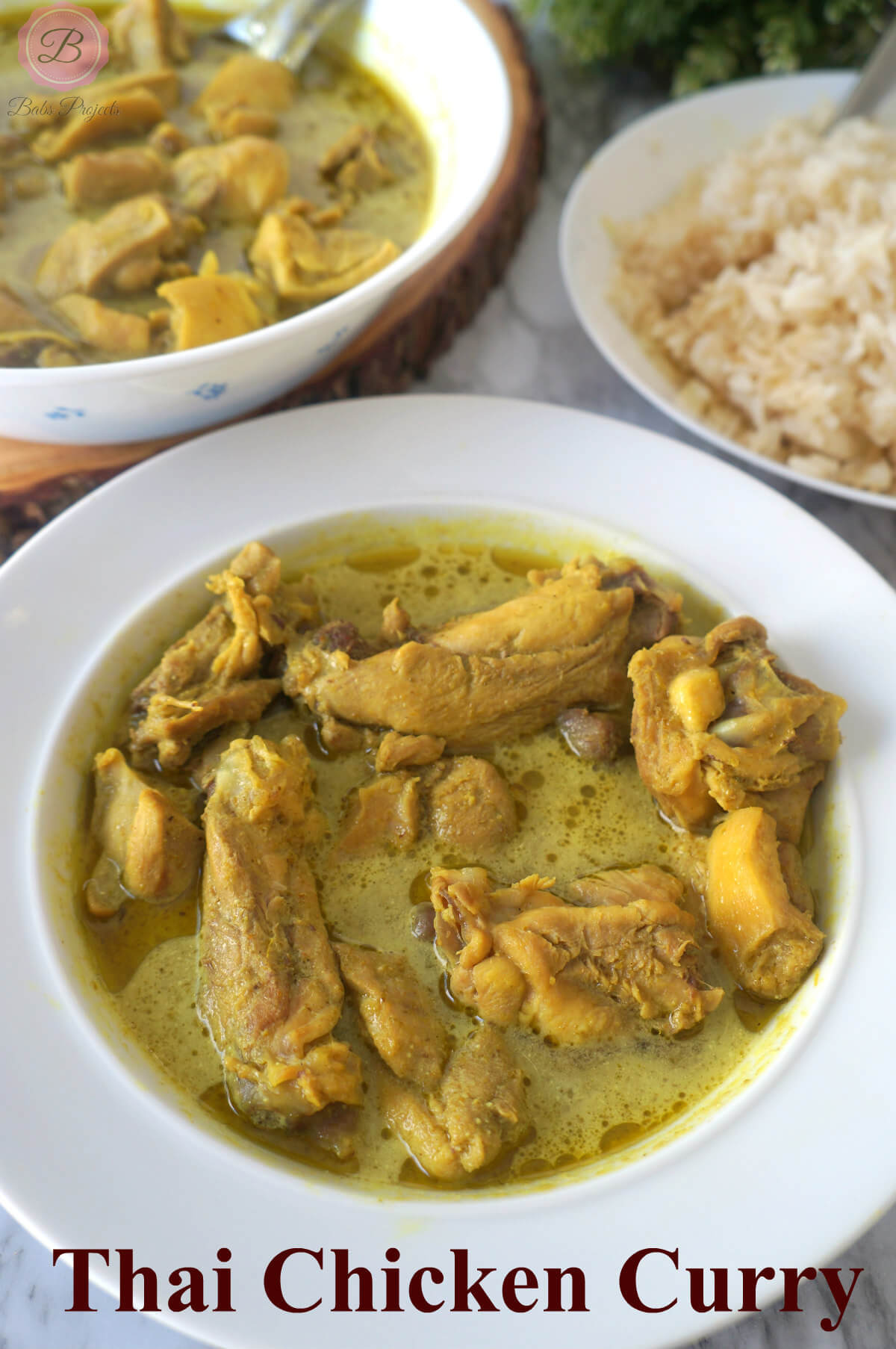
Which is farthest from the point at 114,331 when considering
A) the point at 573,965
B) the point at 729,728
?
the point at 573,965

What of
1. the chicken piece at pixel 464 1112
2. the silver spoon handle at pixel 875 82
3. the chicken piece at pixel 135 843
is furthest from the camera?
the silver spoon handle at pixel 875 82

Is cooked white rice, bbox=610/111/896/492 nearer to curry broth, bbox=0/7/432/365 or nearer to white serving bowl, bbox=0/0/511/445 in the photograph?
white serving bowl, bbox=0/0/511/445

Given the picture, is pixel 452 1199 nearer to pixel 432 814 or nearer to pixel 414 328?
pixel 432 814

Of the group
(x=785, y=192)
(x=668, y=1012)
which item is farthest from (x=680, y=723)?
(x=785, y=192)

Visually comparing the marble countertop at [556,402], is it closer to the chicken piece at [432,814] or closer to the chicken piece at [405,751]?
the chicken piece at [432,814]

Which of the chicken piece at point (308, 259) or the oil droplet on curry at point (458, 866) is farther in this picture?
the chicken piece at point (308, 259)

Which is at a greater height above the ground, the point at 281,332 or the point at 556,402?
the point at 281,332

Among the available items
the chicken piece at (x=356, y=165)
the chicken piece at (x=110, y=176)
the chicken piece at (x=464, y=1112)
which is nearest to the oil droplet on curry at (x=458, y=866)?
the chicken piece at (x=464, y=1112)

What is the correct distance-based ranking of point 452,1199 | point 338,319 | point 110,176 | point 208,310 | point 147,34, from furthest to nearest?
point 147,34
point 110,176
point 208,310
point 338,319
point 452,1199
